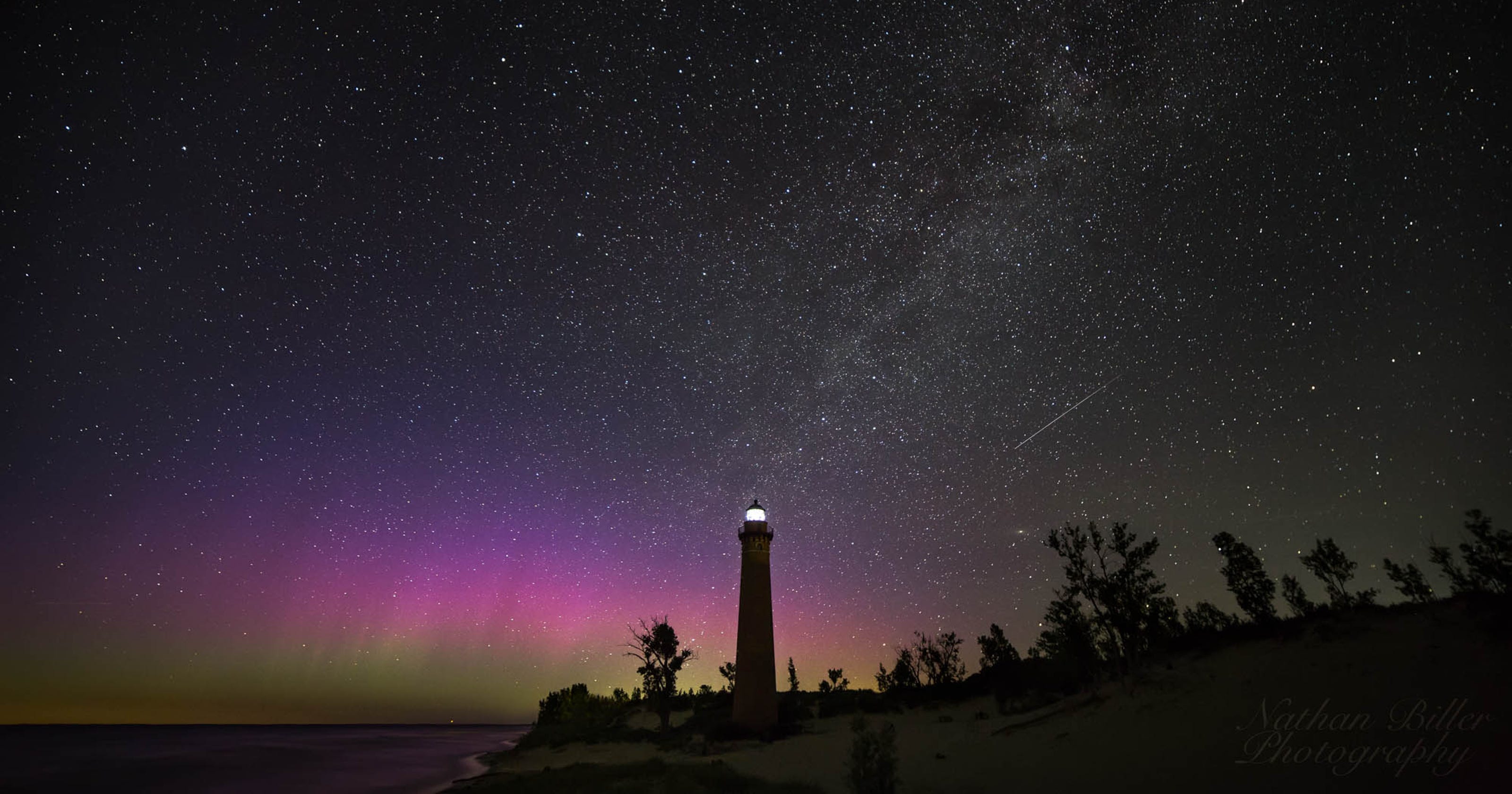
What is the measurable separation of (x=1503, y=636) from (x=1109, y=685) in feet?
30.9

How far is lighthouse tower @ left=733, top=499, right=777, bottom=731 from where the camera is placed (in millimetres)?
31719

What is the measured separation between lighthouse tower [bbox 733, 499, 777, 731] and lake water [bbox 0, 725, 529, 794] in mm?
17151

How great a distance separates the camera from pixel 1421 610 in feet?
59.8

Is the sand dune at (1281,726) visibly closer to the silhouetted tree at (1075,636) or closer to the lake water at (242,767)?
the silhouetted tree at (1075,636)

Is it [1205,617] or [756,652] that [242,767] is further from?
[1205,617]

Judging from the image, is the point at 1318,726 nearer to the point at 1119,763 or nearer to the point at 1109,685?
the point at 1119,763

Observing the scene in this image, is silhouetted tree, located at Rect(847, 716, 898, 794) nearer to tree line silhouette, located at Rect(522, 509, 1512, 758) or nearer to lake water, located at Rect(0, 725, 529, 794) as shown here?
tree line silhouette, located at Rect(522, 509, 1512, 758)

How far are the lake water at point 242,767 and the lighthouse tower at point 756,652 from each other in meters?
17.2

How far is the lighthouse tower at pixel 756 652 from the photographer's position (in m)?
31.7

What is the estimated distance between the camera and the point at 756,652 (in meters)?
32.3

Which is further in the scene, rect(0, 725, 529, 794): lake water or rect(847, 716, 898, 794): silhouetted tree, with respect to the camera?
rect(0, 725, 529, 794): lake water
